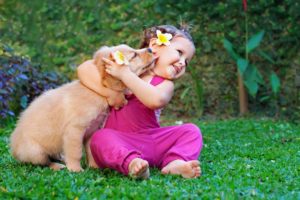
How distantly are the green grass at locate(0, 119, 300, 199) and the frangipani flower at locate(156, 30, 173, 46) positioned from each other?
93 centimetres

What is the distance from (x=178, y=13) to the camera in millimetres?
8477

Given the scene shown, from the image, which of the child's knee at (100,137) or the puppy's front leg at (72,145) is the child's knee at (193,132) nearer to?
the child's knee at (100,137)

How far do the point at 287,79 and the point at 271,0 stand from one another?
1138 millimetres

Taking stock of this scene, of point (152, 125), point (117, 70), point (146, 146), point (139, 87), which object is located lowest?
point (146, 146)

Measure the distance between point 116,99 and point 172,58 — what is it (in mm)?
511

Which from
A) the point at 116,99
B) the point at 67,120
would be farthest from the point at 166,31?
the point at 67,120

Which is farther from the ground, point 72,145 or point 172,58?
point 172,58

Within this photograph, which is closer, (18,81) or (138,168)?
(138,168)

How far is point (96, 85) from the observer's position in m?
4.10

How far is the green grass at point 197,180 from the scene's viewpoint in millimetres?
3455

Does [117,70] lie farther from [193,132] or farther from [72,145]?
[193,132]

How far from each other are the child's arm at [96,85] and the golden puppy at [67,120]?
2 cm

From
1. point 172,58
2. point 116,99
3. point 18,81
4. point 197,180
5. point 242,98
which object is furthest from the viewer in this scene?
point 242,98

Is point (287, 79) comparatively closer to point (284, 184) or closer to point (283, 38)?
point (283, 38)
